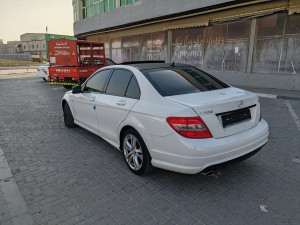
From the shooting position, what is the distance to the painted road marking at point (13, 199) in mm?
2504

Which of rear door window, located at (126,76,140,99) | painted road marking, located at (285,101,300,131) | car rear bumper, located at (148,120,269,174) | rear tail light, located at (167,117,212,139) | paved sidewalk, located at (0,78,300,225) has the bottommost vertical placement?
paved sidewalk, located at (0,78,300,225)

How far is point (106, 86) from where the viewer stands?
13.6 feet

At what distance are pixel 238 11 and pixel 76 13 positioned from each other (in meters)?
22.2

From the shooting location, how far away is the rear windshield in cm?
323

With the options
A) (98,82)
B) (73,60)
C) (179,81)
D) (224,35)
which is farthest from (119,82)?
(224,35)

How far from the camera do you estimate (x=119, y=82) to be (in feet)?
12.6

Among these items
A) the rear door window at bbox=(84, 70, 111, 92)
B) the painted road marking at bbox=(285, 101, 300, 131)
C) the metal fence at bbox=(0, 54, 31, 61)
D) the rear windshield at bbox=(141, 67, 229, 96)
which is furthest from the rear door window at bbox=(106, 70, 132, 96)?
the metal fence at bbox=(0, 54, 31, 61)

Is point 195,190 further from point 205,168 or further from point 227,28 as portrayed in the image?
point 227,28

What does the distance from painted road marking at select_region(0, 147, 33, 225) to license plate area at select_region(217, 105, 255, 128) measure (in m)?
2.46

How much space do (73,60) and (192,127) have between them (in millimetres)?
10528

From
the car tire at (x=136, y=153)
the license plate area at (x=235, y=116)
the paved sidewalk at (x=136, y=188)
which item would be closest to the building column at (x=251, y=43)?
Answer: the paved sidewalk at (x=136, y=188)

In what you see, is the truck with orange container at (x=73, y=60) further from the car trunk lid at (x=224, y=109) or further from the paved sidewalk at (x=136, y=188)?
the car trunk lid at (x=224, y=109)

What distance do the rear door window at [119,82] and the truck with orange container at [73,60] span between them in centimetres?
811

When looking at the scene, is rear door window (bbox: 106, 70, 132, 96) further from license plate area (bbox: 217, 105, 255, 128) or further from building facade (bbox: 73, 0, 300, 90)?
building facade (bbox: 73, 0, 300, 90)
